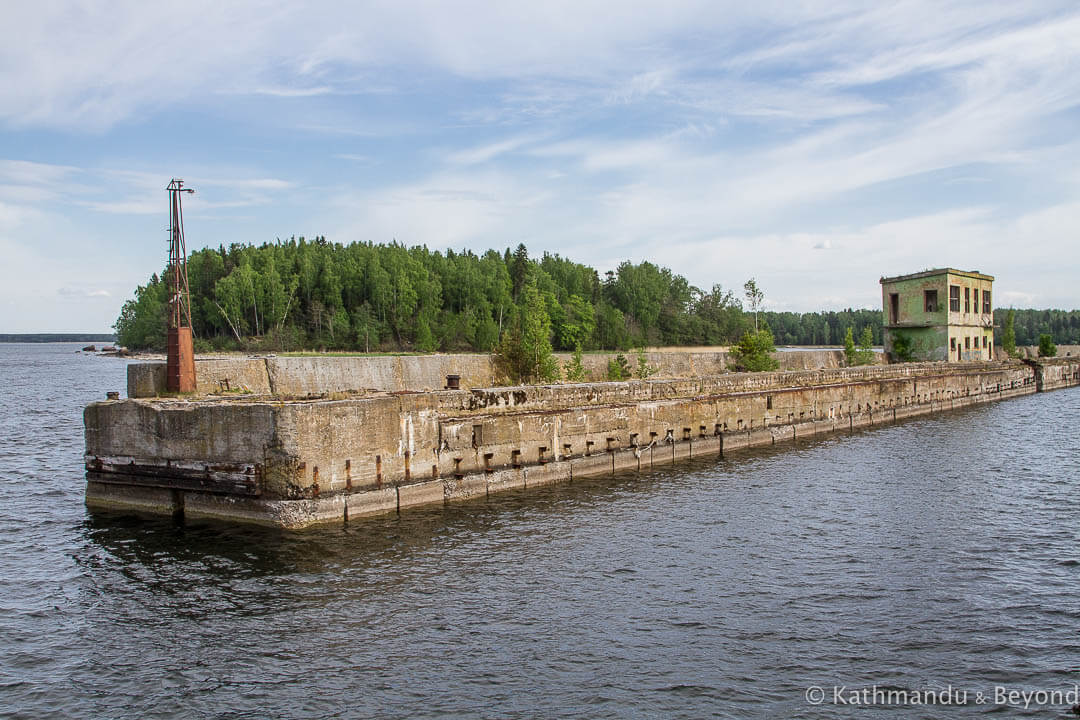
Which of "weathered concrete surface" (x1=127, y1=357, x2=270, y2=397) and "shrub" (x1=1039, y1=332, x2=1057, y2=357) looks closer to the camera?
"weathered concrete surface" (x1=127, y1=357, x2=270, y2=397)

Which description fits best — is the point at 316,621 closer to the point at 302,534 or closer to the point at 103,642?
the point at 103,642

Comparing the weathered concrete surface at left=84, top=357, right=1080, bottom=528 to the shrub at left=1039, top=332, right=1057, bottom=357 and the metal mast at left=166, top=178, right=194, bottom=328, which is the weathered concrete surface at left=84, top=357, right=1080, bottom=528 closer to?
the metal mast at left=166, top=178, right=194, bottom=328

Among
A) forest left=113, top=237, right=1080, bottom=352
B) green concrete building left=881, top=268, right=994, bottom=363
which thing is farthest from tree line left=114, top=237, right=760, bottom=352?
green concrete building left=881, top=268, right=994, bottom=363

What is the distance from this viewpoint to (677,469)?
24.9 m

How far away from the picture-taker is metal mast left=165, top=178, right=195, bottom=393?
20.7 metres

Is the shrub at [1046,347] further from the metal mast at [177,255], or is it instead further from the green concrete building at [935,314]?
the metal mast at [177,255]

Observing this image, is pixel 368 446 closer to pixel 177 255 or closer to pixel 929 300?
pixel 177 255

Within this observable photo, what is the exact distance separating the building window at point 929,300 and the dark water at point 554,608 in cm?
3667

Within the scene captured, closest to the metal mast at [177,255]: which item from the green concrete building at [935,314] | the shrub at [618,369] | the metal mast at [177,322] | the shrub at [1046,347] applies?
the metal mast at [177,322]

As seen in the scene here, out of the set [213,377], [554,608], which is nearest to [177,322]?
[213,377]

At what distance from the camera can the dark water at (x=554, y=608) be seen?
9484 mm

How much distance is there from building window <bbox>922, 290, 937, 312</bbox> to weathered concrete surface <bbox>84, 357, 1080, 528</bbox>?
33.9 meters

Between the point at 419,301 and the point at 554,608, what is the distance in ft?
256

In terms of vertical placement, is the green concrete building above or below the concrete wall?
above
